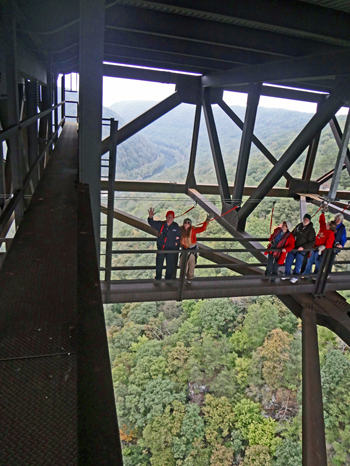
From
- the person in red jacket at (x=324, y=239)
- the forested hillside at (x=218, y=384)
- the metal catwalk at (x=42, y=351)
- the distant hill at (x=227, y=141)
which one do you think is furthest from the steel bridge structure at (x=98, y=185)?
the distant hill at (x=227, y=141)

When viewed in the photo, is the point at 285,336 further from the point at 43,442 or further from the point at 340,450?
the point at 43,442

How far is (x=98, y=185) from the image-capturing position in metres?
3.07

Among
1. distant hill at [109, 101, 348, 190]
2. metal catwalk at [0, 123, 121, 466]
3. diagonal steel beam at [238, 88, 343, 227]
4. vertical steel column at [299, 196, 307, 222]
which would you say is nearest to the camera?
metal catwalk at [0, 123, 121, 466]

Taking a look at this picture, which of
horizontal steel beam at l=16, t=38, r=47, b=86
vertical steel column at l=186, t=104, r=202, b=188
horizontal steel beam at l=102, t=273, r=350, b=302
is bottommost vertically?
horizontal steel beam at l=102, t=273, r=350, b=302

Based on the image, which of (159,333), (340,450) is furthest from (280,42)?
(159,333)

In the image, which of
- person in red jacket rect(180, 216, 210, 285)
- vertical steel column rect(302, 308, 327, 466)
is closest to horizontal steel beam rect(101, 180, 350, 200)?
person in red jacket rect(180, 216, 210, 285)

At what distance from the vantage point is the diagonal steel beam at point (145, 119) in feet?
26.3

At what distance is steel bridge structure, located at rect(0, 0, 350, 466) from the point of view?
31.9 inches

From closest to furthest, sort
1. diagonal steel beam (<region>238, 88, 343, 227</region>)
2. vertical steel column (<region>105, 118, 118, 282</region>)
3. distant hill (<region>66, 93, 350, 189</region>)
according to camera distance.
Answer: vertical steel column (<region>105, 118, 118, 282</region>) < diagonal steel beam (<region>238, 88, 343, 227</region>) < distant hill (<region>66, 93, 350, 189</region>)

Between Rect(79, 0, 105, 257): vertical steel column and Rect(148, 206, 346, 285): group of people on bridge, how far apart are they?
2.48 m

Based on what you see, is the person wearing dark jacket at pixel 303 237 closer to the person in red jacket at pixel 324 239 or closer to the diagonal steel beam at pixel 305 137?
the person in red jacket at pixel 324 239

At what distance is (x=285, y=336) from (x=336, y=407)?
7.32 metres

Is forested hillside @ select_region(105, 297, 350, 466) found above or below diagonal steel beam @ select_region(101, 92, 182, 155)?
below

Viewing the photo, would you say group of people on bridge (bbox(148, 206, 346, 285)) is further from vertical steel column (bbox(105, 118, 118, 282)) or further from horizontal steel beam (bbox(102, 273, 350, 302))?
vertical steel column (bbox(105, 118, 118, 282))
